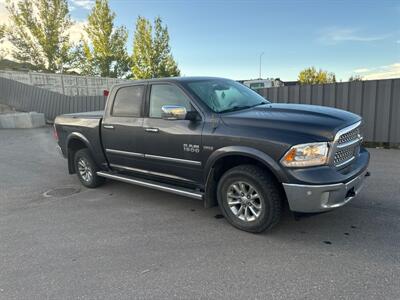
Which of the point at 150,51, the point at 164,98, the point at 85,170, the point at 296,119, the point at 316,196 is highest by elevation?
the point at 150,51

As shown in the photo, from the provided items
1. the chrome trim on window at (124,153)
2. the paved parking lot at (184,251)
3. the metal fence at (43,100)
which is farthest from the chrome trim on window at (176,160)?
the metal fence at (43,100)

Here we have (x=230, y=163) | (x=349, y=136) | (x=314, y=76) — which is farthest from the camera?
(x=314, y=76)

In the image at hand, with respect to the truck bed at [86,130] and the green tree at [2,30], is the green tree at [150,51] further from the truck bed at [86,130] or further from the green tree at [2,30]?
the truck bed at [86,130]

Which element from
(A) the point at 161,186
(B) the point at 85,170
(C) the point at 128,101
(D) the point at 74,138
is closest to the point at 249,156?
(A) the point at 161,186

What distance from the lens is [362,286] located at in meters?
2.58

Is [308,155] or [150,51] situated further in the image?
[150,51]

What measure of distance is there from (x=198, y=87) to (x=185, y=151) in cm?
89

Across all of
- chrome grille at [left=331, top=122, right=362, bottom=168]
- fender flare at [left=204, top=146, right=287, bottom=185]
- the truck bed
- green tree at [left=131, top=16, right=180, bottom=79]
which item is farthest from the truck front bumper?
green tree at [left=131, top=16, right=180, bottom=79]

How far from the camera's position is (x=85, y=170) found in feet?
18.8

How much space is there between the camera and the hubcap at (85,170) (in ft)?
18.5

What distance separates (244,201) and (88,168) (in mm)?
3318

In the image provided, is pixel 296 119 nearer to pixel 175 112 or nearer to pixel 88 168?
pixel 175 112

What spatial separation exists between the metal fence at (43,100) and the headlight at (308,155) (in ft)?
46.6

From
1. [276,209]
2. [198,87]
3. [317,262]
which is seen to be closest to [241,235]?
[276,209]
